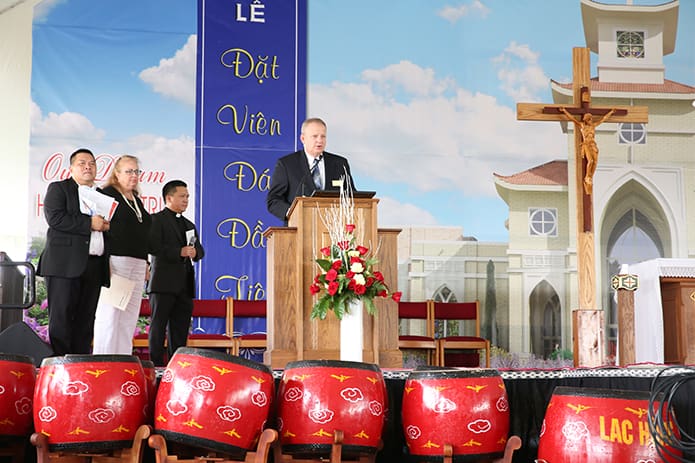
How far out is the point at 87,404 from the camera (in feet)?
7.98

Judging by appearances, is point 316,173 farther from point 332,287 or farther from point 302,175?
point 332,287

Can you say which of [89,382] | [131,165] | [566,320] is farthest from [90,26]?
[89,382]

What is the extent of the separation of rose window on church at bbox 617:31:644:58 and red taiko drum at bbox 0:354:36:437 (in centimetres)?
735

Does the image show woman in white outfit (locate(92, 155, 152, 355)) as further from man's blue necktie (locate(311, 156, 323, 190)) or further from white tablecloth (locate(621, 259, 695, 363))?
white tablecloth (locate(621, 259, 695, 363))

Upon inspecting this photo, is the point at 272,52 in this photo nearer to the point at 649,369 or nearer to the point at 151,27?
the point at 151,27

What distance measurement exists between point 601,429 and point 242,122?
5.90 m

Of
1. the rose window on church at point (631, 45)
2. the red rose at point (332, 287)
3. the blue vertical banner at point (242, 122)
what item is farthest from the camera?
the rose window on church at point (631, 45)

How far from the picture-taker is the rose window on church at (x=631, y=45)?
8.73 m

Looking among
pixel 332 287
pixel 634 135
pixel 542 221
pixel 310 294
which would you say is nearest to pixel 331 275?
pixel 332 287

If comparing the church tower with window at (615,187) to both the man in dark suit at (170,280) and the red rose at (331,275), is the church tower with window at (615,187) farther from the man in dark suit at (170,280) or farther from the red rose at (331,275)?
the red rose at (331,275)

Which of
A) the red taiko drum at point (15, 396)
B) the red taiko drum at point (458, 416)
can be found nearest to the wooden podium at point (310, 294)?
the red taiko drum at point (458, 416)

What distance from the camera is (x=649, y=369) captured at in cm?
295

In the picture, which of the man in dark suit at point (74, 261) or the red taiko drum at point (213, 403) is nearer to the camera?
the red taiko drum at point (213, 403)

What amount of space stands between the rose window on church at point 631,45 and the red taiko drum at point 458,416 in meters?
6.83
